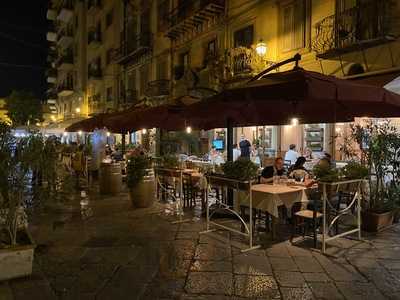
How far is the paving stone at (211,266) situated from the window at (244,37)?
10.1m

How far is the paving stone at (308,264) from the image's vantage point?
452 centimetres

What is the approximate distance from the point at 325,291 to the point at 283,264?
845 mm

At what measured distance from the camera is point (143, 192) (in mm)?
8156

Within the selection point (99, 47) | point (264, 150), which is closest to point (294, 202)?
point (264, 150)

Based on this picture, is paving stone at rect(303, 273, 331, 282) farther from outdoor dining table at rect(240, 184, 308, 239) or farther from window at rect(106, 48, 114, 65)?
window at rect(106, 48, 114, 65)

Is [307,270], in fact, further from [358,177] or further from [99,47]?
[99,47]

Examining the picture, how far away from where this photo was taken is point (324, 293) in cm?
385

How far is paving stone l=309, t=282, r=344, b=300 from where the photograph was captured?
3775 mm

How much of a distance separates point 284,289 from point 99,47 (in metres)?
28.4

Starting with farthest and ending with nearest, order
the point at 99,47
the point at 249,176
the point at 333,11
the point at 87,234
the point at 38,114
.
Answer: the point at 38,114 → the point at 99,47 → the point at 333,11 → the point at 87,234 → the point at 249,176

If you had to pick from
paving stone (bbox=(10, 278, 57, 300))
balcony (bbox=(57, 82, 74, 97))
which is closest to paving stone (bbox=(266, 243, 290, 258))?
paving stone (bbox=(10, 278, 57, 300))

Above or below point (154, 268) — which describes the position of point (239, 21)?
above

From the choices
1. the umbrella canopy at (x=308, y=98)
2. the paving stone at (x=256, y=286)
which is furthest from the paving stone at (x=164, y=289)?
the umbrella canopy at (x=308, y=98)

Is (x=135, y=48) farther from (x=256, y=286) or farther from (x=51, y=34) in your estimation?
(x=51, y=34)
